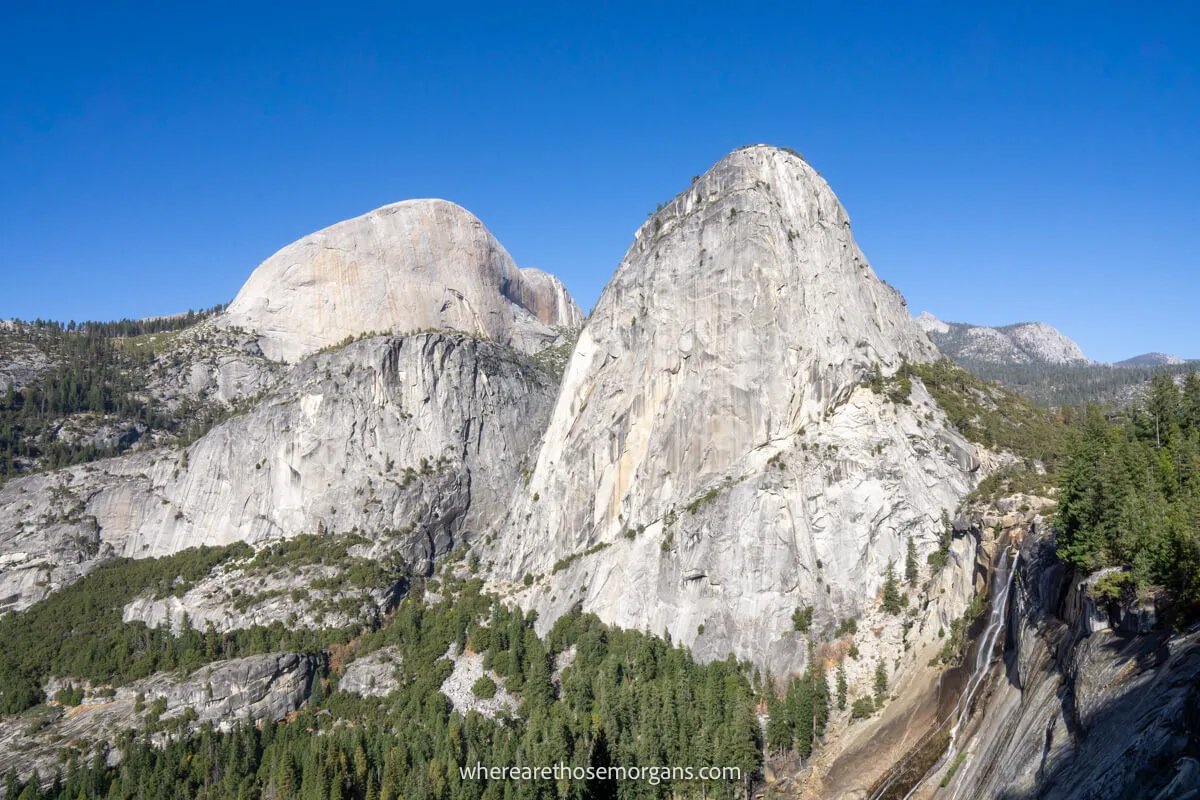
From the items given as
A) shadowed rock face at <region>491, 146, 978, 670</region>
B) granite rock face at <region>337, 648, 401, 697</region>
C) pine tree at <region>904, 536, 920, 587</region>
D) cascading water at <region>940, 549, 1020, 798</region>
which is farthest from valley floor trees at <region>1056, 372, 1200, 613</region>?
granite rock face at <region>337, 648, 401, 697</region>

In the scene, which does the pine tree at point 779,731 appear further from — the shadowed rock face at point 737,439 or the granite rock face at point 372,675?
the granite rock face at point 372,675

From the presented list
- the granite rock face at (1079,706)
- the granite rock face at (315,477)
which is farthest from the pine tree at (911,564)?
the granite rock face at (315,477)

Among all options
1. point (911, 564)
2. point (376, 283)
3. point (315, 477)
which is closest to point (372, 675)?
point (315, 477)

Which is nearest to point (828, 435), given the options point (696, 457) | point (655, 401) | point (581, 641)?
point (696, 457)

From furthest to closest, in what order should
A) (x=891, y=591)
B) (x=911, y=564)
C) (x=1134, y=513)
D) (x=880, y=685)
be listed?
(x=911, y=564) → (x=891, y=591) → (x=880, y=685) → (x=1134, y=513)

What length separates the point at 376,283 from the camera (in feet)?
458

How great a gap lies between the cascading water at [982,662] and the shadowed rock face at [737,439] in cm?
1828

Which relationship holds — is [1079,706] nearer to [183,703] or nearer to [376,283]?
[183,703]

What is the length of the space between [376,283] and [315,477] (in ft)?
141

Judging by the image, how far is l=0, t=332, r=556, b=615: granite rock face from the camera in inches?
4321

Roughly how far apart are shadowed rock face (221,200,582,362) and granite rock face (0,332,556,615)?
63.4 feet

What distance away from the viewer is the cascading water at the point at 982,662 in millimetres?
47969

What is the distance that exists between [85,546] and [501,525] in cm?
6226

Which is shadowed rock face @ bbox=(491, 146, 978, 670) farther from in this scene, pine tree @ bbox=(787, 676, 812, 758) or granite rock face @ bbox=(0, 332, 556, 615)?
granite rock face @ bbox=(0, 332, 556, 615)
